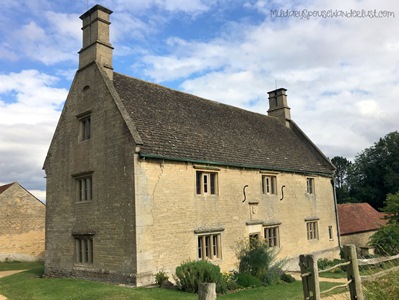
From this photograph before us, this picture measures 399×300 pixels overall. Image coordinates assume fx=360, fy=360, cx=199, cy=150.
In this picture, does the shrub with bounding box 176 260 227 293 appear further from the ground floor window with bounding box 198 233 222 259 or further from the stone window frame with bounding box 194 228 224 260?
the ground floor window with bounding box 198 233 222 259

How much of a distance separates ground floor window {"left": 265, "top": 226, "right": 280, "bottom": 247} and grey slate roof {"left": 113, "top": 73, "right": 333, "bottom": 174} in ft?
11.5

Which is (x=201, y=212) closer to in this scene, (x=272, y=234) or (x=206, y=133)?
(x=206, y=133)

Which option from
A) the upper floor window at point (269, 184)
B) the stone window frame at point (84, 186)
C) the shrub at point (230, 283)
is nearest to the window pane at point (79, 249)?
the stone window frame at point (84, 186)

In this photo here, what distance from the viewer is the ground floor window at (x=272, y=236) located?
2042 centimetres

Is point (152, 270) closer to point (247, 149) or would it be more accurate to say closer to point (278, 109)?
→ point (247, 149)

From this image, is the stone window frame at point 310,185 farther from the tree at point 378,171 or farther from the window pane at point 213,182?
the tree at point 378,171

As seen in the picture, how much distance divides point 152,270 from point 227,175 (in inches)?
246

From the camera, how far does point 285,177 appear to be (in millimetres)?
22172

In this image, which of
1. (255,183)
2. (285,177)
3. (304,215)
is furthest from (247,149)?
(304,215)

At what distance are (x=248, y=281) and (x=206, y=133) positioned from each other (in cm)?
777

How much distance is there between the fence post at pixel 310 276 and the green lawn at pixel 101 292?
6551 millimetres

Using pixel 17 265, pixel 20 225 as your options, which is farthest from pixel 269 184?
pixel 20 225

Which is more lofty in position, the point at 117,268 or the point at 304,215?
the point at 304,215

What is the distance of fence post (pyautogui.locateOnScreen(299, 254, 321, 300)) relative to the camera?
19.2ft
